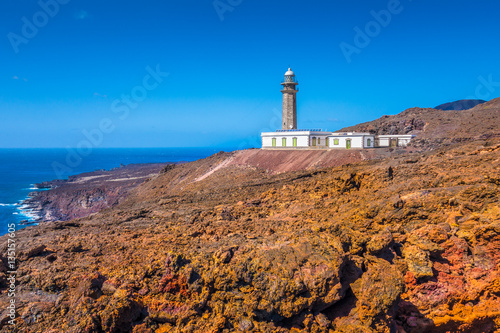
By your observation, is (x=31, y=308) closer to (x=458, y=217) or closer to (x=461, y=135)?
(x=458, y=217)

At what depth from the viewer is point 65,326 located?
622 cm

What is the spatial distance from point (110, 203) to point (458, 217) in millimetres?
46753

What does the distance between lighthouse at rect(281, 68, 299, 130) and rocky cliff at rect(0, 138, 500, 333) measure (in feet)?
116

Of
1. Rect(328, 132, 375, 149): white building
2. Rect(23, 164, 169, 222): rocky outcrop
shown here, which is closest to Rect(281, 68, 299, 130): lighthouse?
Rect(328, 132, 375, 149): white building

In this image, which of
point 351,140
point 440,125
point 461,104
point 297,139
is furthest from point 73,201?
point 461,104

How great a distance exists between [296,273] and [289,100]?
4077 cm

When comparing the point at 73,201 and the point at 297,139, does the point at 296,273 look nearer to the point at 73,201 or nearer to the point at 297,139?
the point at 297,139

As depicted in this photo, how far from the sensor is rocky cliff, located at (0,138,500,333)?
20.5ft

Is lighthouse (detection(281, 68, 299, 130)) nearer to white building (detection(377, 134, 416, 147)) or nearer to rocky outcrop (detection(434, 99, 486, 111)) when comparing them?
white building (detection(377, 134, 416, 147))

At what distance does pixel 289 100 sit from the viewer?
149 feet

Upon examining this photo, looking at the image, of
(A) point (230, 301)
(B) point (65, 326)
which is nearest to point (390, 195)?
(A) point (230, 301)

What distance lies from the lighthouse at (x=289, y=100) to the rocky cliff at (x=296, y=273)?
35428 millimetres

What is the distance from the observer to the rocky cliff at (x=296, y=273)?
626cm

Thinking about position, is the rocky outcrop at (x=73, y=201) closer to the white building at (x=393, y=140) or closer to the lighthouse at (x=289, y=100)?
the lighthouse at (x=289, y=100)
